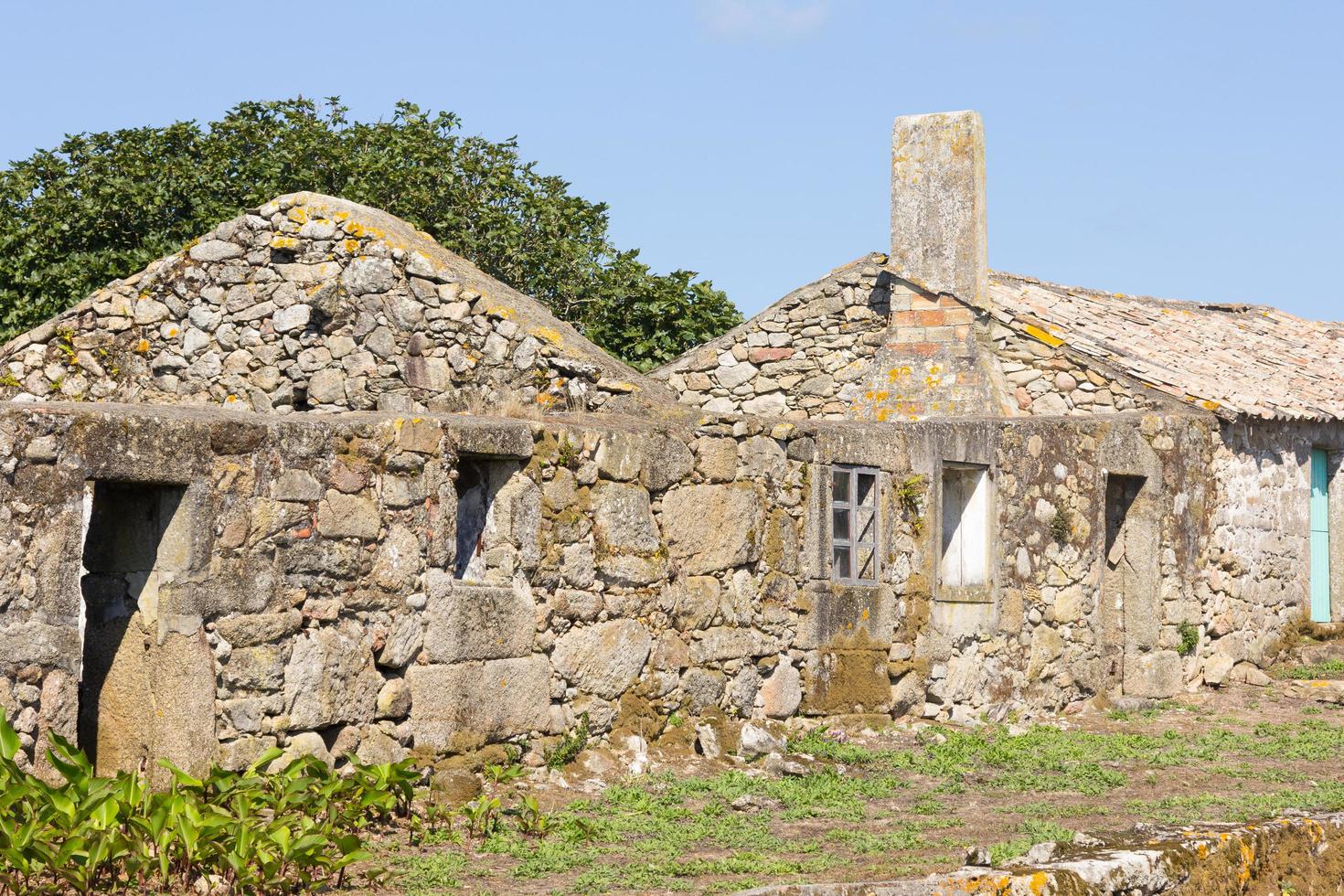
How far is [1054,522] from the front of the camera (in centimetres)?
1181

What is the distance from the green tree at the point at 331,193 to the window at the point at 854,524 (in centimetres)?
875

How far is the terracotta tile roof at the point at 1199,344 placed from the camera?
14.2 meters

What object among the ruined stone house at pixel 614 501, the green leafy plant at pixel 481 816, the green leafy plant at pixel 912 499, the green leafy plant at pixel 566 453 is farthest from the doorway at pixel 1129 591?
the green leafy plant at pixel 481 816

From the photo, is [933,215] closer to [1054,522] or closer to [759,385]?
[759,385]

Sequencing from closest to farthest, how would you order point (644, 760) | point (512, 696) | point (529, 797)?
point (529, 797)
point (512, 696)
point (644, 760)

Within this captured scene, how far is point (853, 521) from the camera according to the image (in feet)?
33.8

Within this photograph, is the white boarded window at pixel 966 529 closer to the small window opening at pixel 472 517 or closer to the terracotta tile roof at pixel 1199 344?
the terracotta tile roof at pixel 1199 344

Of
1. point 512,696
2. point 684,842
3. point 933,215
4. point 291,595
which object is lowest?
point 684,842

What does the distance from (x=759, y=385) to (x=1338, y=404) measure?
5393 millimetres

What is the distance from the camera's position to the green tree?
59.0 ft

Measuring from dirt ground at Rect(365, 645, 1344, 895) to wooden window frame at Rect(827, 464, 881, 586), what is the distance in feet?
2.92

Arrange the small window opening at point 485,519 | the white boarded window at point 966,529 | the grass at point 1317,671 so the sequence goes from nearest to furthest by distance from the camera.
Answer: the small window opening at point 485,519 → the white boarded window at point 966,529 → the grass at point 1317,671

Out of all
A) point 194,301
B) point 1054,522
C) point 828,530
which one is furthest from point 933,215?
point 194,301

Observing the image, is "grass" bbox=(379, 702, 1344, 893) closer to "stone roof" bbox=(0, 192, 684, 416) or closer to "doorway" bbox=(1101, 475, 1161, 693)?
"doorway" bbox=(1101, 475, 1161, 693)
